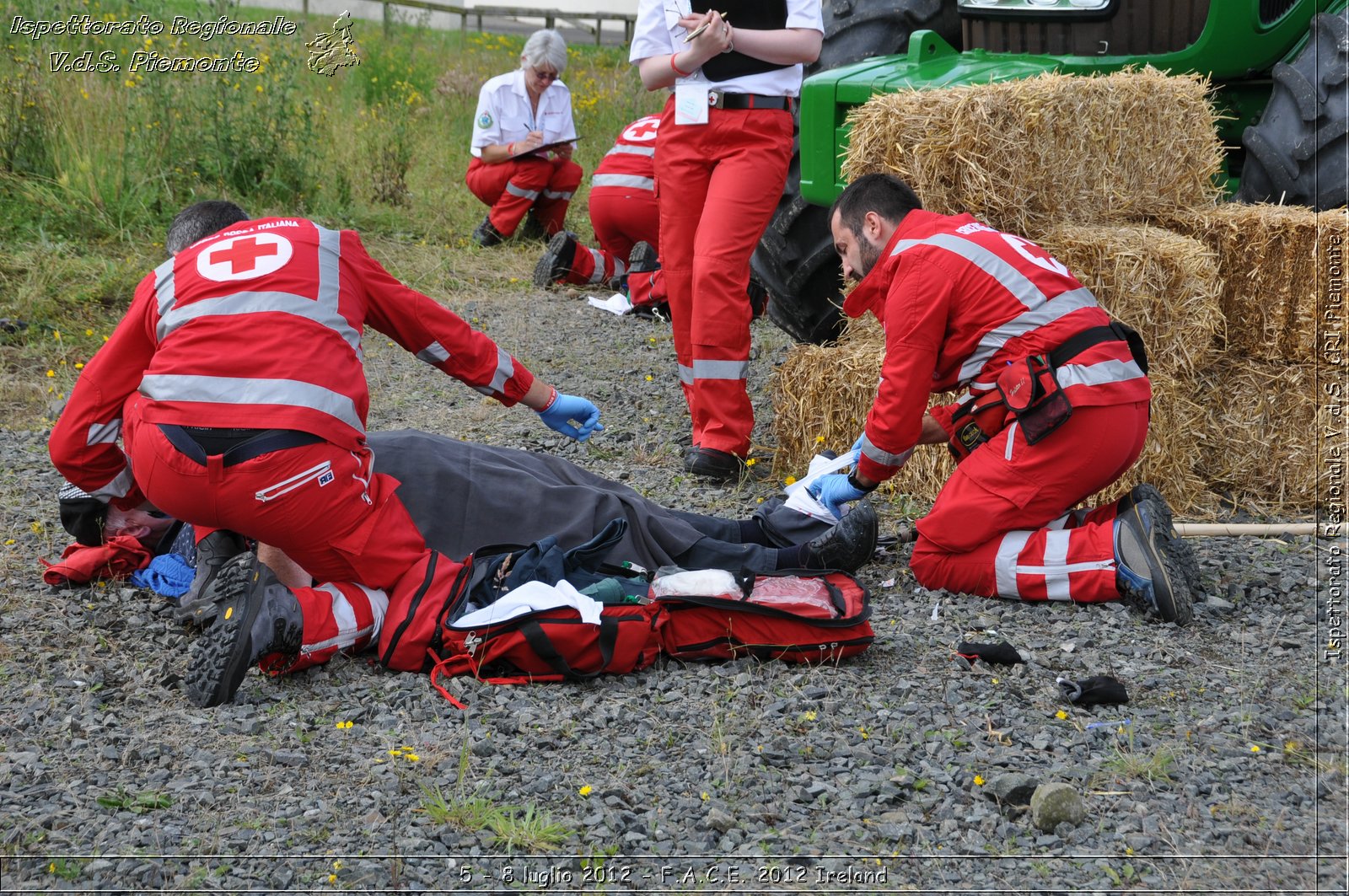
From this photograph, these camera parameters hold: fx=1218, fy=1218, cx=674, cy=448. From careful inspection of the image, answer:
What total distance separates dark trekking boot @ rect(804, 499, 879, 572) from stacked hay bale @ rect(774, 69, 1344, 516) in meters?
0.88

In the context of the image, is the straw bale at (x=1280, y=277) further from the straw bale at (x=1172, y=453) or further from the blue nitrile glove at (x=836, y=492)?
the blue nitrile glove at (x=836, y=492)

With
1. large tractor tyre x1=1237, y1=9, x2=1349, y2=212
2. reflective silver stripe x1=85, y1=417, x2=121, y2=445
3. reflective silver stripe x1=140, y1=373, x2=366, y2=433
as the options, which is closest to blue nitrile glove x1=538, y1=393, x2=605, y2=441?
reflective silver stripe x1=140, y1=373, x2=366, y2=433

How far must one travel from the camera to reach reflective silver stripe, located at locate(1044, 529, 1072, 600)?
3588mm

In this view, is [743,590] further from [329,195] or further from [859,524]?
[329,195]

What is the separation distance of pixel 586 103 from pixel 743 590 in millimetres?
9434

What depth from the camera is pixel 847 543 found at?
3.60m

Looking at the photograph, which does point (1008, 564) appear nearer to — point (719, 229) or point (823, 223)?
point (719, 229)

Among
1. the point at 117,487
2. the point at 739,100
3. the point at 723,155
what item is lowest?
the point at 117,487

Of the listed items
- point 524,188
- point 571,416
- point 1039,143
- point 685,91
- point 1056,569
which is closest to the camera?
point 1056,569

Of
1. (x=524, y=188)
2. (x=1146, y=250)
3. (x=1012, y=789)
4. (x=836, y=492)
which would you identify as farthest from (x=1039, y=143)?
(x=524, y=188)

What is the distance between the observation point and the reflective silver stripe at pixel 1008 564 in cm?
363

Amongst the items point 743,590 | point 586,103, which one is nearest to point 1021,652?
point 743,590

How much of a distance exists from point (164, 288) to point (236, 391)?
389 mm

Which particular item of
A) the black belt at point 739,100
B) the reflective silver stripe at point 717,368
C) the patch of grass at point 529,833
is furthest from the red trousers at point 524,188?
the patch of grass at point 529,833
